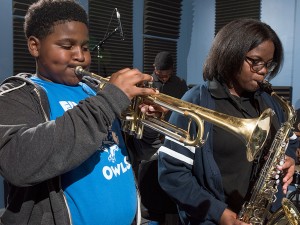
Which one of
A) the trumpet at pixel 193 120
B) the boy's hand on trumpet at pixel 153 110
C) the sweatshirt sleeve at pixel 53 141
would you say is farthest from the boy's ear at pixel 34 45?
the boy's hand on trumpet at pixel 153 110

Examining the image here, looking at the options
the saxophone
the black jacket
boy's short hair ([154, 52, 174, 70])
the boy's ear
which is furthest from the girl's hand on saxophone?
boy's short hair ([154, 52, 174, 70])

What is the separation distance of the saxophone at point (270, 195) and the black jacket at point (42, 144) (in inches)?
42.6

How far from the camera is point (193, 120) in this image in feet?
5.21

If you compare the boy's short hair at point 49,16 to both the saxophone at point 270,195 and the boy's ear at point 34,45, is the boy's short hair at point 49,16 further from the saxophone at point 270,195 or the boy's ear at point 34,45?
the saxophone at point 270,195

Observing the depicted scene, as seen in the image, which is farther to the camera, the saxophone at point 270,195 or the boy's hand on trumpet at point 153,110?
the saxophone at point 270,195

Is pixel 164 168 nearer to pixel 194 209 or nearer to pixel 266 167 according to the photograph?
pixel 194 209

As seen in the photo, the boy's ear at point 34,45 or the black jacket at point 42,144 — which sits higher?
the boy's ear at point 34,45

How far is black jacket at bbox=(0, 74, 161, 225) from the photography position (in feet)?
3.77

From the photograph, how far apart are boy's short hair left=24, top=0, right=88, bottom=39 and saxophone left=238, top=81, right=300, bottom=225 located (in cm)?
122

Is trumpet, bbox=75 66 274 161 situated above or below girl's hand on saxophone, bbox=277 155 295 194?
above

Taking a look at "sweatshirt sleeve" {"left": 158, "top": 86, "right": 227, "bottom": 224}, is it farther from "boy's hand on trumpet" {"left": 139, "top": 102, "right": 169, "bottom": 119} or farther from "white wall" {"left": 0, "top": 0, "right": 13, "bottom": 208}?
"white wall" {"left": 0, "top": 0, "right": 13, "bottom": 208}

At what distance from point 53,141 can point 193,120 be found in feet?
2.32

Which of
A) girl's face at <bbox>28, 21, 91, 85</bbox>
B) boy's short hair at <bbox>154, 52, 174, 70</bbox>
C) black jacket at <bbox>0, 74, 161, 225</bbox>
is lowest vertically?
black jacket at <bbox>0, 74, 161, 225</bbox>

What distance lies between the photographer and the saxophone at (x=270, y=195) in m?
1.93
